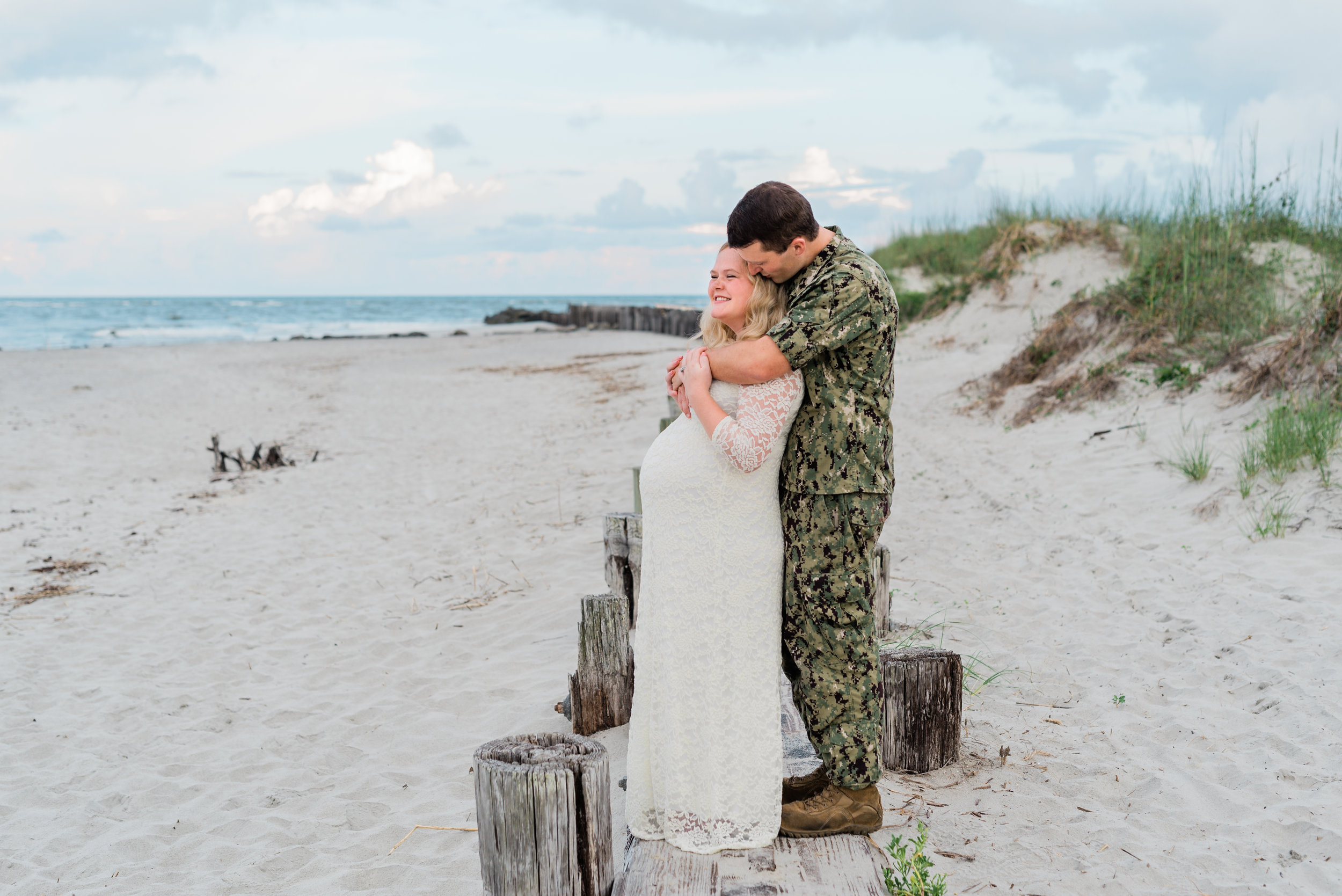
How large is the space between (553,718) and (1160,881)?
9.03 feet

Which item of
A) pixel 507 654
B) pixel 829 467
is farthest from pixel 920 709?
pixel 507 654

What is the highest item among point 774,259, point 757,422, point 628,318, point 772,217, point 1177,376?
point 628,318

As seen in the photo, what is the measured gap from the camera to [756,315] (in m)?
2.71

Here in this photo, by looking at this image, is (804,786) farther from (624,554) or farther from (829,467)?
(624,554)

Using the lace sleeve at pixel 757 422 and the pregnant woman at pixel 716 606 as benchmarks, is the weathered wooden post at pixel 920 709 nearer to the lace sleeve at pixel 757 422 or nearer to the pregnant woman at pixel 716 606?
the pregnant woman at pixel 716 606

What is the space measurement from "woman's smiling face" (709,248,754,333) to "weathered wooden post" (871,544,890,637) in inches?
85.4

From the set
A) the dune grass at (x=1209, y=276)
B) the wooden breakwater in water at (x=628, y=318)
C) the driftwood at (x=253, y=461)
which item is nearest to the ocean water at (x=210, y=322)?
the wooden breakwater in water at (x=628, y=318)

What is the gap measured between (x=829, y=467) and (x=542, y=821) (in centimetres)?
126

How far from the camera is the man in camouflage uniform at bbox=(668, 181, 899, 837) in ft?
8.48

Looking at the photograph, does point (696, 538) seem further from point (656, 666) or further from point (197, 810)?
point (197, 810)

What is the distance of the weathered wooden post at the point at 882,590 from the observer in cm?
471

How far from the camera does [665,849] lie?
110 inches

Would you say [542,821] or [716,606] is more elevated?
[716,606]

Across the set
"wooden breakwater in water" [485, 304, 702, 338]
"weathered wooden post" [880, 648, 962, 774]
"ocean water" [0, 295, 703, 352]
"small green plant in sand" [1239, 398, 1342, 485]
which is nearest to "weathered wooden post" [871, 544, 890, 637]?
"weathered wooden post" [880, 648, 962, 774]
